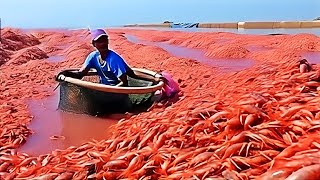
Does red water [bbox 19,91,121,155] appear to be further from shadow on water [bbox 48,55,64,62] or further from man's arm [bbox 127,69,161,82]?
shadow on water [bbox 48,55,64,62]

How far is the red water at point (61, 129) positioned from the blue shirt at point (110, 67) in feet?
1.92

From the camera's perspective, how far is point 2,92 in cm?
866

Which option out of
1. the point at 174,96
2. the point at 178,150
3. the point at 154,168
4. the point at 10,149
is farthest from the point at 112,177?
the point at 174,96

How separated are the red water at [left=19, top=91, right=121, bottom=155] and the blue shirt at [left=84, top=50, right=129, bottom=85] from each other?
23.1 inches

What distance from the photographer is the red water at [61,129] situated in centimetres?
527

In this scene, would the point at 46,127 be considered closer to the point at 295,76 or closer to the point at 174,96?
the point at 174,96

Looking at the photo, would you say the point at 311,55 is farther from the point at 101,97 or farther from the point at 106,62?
the point at 101,97

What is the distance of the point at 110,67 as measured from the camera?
6.22 metres

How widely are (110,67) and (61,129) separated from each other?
111cm

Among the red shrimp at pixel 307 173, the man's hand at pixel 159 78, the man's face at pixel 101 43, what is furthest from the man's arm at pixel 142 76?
the red shrimp at pixel 307 173

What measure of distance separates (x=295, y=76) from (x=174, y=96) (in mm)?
2723

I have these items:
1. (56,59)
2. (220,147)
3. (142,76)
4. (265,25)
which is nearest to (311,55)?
(56,59)

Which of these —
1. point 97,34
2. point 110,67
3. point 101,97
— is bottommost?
point 101,97

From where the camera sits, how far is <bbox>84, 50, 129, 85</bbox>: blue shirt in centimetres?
619
